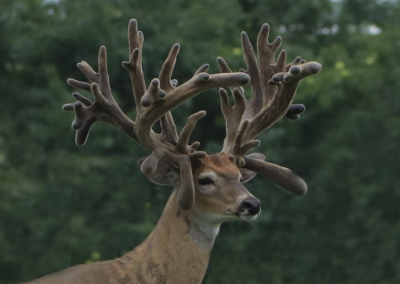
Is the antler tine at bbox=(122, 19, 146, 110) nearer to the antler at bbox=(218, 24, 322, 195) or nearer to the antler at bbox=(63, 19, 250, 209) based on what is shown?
the antler at bbox=(63, 19, 250, 209)

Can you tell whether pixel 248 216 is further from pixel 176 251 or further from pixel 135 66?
pixel 135 66

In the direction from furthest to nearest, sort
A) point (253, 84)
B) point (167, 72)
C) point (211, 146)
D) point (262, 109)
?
1. point (211, 146)
2. point (253, 84)
3. point (262, 109)
4. point (167, 72)

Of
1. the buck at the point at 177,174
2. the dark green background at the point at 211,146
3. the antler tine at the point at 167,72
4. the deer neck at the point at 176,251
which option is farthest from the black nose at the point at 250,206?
the dark green background at the point at 211,146

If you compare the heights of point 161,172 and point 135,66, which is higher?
point 135,66

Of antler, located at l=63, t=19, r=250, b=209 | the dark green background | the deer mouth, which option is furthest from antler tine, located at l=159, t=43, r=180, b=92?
the dark green background

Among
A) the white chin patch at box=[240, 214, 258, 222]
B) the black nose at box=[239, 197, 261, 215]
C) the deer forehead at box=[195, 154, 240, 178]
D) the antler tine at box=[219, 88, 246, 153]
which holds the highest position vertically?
the antler tine at box=[219, 88, 246, 153]

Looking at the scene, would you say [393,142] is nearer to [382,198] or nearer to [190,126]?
[382,198]

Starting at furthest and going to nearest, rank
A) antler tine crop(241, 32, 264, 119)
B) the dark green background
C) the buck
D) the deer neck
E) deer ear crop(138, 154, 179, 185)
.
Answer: the dark green background < antler tine crop(241, 32, 264, 119) < deer ear crop(138, 154, 179, 185) < the deer neck < the buck

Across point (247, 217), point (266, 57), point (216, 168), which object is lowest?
point (247, 217)

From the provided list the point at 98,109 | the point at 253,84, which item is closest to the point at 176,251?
the point at 98,109

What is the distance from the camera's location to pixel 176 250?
661 cm

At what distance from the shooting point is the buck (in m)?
6.45

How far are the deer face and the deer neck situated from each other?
10 cm

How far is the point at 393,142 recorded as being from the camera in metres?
19.4
